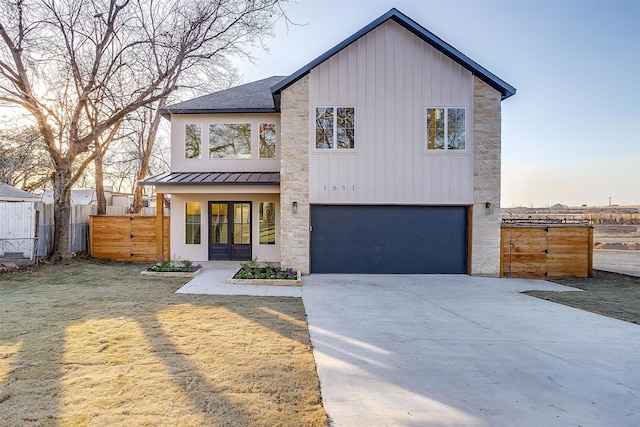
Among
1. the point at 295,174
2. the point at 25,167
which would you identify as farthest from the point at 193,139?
the point at 25,167

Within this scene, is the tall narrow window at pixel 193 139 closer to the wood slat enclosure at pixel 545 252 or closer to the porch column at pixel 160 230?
the porch column at pixel 160 230

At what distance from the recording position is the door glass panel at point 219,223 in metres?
12.1

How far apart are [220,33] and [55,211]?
7.88m

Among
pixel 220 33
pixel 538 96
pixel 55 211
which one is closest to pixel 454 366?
pixel 220 33

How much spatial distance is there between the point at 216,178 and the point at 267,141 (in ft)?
7.61

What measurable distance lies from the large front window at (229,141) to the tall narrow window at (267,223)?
195 centimetres

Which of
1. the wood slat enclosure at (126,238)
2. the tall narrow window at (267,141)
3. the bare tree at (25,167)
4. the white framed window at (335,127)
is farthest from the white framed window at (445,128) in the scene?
the bare tree at (25,167)

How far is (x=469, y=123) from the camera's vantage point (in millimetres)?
10070

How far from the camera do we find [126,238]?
1204 cm

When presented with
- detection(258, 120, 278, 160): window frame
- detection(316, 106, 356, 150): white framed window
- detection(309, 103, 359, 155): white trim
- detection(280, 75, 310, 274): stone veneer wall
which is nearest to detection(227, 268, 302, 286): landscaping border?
detection(280, 75, 310, 274): stone veneer wall

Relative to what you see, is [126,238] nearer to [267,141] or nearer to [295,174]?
[267,141]

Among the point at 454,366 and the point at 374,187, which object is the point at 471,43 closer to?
the point at 374,187

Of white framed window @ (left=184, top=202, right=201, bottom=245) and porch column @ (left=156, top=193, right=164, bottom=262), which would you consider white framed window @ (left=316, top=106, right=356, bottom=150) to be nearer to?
white framed window @ (left=184, top=202, right=201, bottom=245)

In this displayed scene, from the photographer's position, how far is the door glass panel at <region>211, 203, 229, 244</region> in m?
12.1
